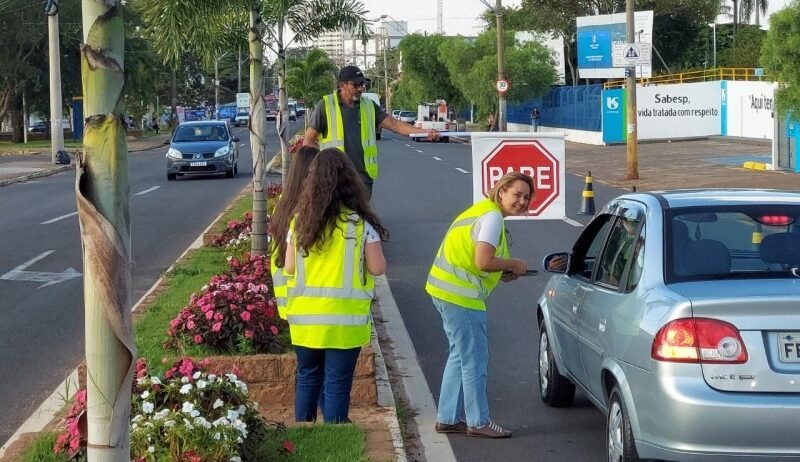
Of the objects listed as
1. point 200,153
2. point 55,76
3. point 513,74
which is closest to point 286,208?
point 200,153

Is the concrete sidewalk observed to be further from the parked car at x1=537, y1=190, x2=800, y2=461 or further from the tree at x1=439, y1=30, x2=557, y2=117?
the parked car at x1=537, y1=190, x2=800, y2=461

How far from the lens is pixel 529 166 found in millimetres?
9312

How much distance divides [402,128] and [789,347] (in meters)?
4.50

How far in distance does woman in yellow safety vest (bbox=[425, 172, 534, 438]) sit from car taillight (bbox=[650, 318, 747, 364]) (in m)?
1.57

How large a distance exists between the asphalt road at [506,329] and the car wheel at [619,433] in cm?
78

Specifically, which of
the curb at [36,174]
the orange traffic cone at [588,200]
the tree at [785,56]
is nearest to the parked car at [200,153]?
the curb at [36,174]

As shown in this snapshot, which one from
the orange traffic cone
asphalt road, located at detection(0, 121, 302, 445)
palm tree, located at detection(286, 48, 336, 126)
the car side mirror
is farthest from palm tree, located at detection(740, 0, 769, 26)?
the car side mirror

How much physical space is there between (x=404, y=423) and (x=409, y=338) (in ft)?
9.32

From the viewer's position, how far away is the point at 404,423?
712 cm

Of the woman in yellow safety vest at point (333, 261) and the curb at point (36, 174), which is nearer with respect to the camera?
the woman in yellow safety vest at point (333, 261)

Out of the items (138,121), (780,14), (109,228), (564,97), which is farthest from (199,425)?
(138,121)

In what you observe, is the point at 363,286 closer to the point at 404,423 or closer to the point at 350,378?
the point at 350,378

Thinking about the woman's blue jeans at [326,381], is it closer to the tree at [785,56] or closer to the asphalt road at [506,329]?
the asphalt road at [506,329]

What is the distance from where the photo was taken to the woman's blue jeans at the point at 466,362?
662cm
